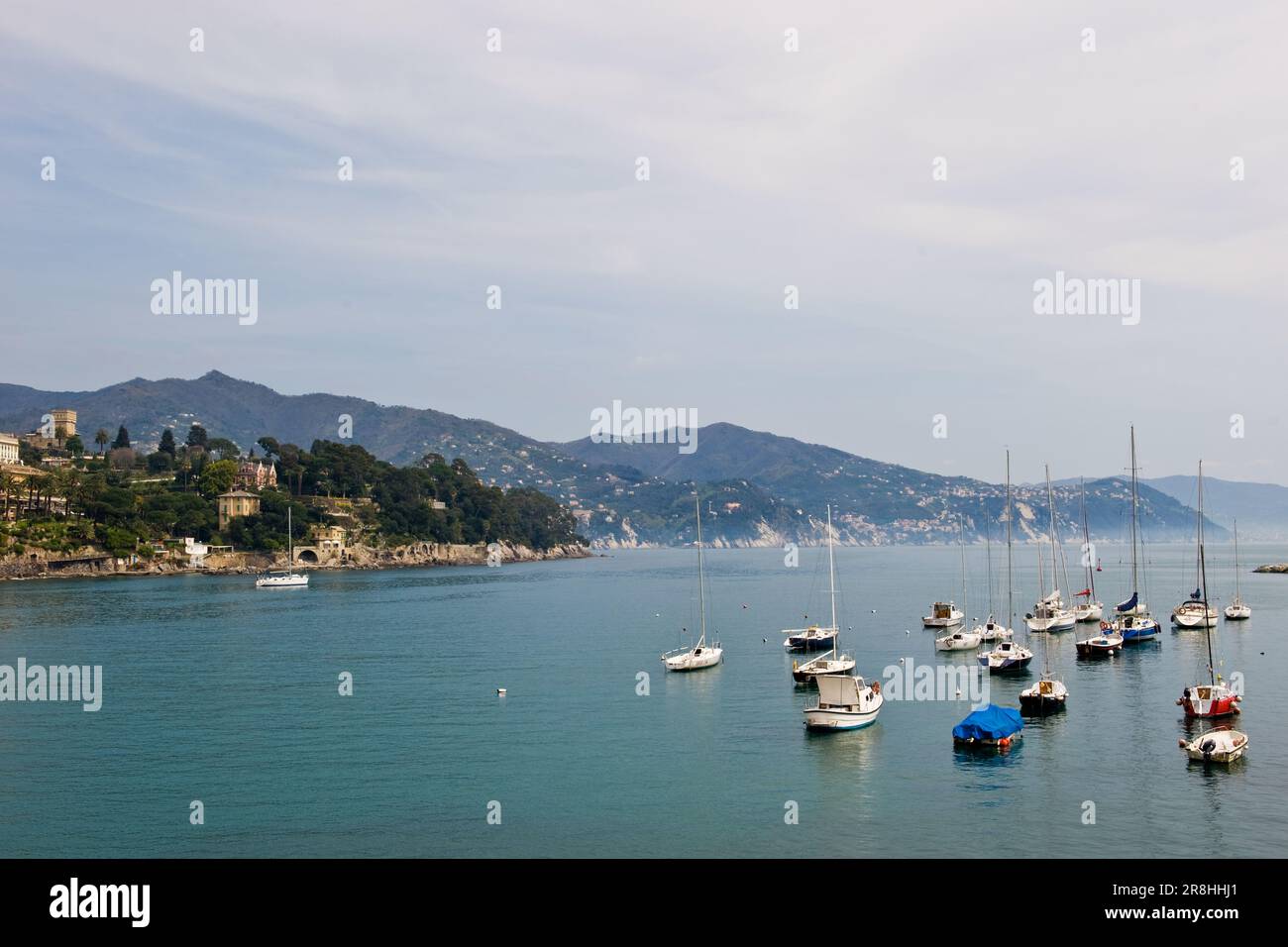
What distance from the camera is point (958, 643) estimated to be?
3221 inches

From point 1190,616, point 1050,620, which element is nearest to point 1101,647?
point 1050,620

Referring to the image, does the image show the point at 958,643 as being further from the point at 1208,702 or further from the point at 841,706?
the point at 841,706

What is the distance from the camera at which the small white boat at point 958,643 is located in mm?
81625

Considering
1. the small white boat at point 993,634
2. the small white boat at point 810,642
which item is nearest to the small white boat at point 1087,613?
the small white boat at point 993,634

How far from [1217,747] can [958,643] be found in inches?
1546

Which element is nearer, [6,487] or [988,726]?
[988,726]

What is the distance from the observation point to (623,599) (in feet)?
478

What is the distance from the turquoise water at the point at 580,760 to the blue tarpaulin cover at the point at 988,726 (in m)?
1.62

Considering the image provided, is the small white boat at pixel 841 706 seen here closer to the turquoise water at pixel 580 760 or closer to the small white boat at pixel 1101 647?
the turquoise water at pixel 580 760

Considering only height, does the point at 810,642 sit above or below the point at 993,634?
below
